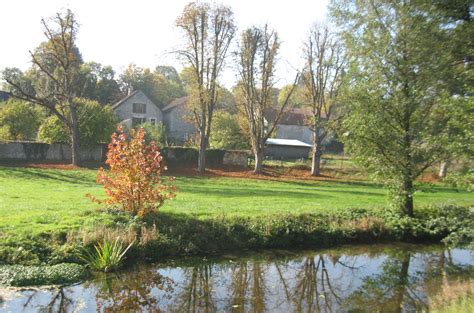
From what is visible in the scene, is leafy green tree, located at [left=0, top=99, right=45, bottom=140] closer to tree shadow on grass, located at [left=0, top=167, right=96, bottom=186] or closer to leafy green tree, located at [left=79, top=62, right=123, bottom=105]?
tree shadow on grass, located at [left=0, top=167, right=96, bottom=186]

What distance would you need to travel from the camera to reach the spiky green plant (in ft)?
32.6

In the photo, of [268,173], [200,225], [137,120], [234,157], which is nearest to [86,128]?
[234,157]

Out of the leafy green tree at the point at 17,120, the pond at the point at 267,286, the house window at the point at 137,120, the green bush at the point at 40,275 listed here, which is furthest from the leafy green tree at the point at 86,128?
the pond at the point at 267,286

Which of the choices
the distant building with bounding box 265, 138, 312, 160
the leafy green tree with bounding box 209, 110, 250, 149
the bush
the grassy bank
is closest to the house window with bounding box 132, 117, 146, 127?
the leafy green tree with bounding box 209, 110, 250, 149

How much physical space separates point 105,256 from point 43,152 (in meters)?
27.1

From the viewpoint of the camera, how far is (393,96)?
46.6 feet

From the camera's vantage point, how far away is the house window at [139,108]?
178 ft

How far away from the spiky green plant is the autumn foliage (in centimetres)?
192

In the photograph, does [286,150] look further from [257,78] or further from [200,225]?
[200,225]

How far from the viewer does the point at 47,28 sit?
29375mm

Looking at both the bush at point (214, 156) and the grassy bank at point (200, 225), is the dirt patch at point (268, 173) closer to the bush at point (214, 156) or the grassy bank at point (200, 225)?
the bush at point (214, 156)

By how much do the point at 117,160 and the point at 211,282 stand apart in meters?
4.91

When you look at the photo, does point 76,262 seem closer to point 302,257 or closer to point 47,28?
point 302,257

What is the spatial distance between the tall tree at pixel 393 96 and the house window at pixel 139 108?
4288 centimetres
